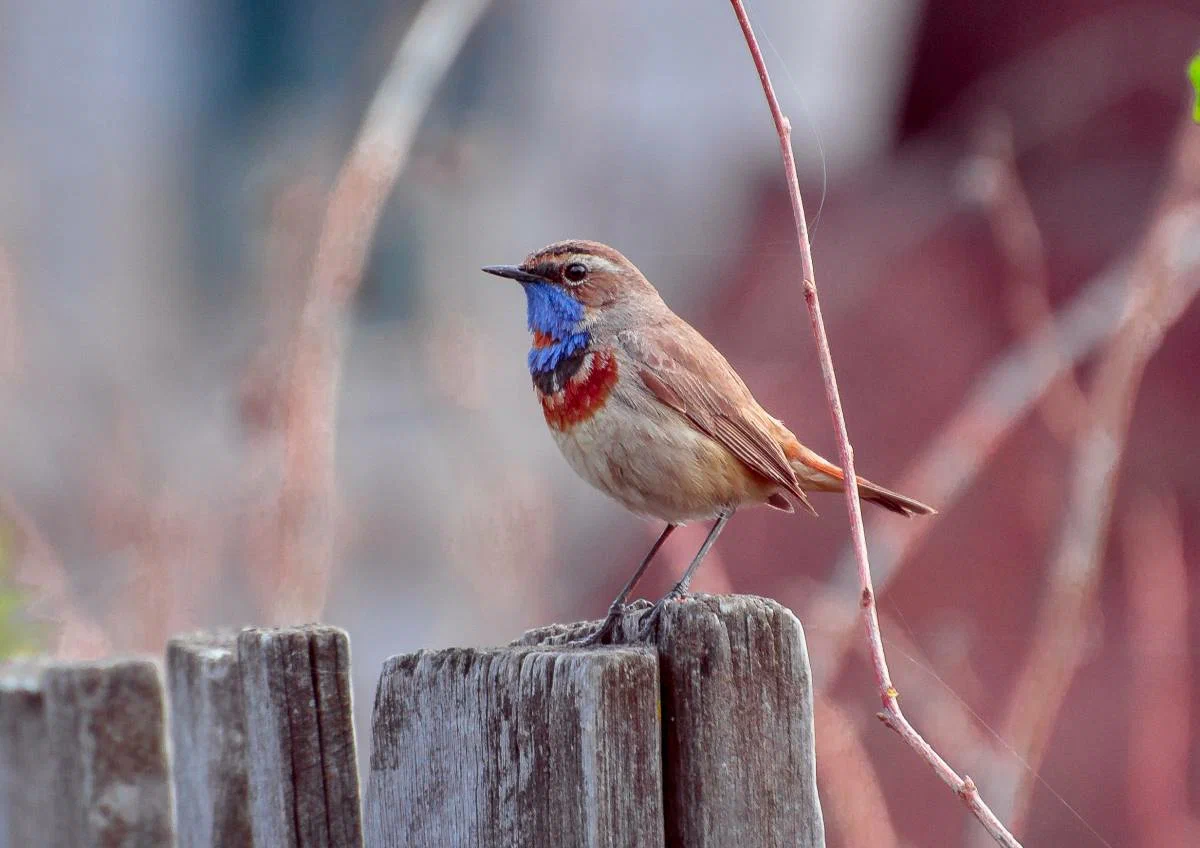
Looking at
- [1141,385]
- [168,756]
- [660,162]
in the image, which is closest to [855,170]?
[660,162]

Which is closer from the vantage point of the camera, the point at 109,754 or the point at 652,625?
the point at 652,625

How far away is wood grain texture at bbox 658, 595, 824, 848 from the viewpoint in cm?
218

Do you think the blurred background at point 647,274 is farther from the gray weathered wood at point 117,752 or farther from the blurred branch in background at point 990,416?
the gray weathered wood at point 117,752

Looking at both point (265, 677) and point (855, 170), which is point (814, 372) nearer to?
point (855, 170)

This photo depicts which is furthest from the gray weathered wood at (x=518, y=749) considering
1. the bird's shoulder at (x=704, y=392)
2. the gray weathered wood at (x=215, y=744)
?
the bird's shoulder at (x=704, y=392)

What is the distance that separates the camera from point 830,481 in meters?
4.14

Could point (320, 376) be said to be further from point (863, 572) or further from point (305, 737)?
point (863, 572)

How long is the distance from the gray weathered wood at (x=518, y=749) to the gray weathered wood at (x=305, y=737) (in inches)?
6.1

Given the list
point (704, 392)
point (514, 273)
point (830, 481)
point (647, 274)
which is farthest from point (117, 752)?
point (647, 274)

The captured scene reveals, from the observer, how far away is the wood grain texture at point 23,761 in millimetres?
3195

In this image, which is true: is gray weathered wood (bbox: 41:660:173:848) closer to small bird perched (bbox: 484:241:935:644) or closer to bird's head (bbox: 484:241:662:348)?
small bird perched (bbox: 484:241:935:644)

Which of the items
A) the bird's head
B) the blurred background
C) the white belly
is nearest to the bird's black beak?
the bird's head

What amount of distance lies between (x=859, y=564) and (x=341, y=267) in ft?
9.03

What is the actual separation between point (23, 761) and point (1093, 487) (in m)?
2.69
